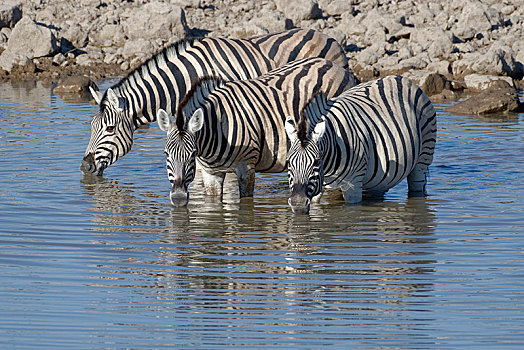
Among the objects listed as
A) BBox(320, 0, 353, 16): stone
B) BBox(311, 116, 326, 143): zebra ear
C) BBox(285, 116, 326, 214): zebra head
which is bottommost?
BBox(285, 116, 326, 214): zebra head

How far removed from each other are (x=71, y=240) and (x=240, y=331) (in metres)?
3.46

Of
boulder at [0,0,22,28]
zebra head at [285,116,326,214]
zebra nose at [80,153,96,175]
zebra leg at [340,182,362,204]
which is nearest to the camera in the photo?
zebra head at [285,116,326,214]

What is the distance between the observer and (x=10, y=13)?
1006 inches

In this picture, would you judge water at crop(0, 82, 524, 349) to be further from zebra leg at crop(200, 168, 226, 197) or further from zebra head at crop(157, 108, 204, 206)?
zebra head at crop(157, 108, 204, 206)

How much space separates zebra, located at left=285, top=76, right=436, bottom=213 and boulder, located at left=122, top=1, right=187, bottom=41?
1392cm

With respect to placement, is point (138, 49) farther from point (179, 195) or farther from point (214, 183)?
point (179, 195)

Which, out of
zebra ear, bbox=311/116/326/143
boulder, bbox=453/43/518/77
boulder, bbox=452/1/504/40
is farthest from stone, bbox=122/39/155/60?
zebra ear, bbox=311/116/326/143

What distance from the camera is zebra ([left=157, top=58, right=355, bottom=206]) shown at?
10594 mm

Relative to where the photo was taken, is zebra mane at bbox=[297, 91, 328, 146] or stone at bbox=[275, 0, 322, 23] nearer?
zebra mane at bbox=[297, 91, 328, 146]

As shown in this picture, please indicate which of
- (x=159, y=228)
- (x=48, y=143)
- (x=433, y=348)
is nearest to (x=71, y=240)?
(x=159, y=228)

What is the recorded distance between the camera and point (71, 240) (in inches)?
389

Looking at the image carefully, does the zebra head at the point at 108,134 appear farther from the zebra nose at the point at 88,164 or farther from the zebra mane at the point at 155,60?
the zebra mane at the point at 155,60

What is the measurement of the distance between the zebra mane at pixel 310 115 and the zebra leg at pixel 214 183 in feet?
5.49

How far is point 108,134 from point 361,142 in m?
3.82
